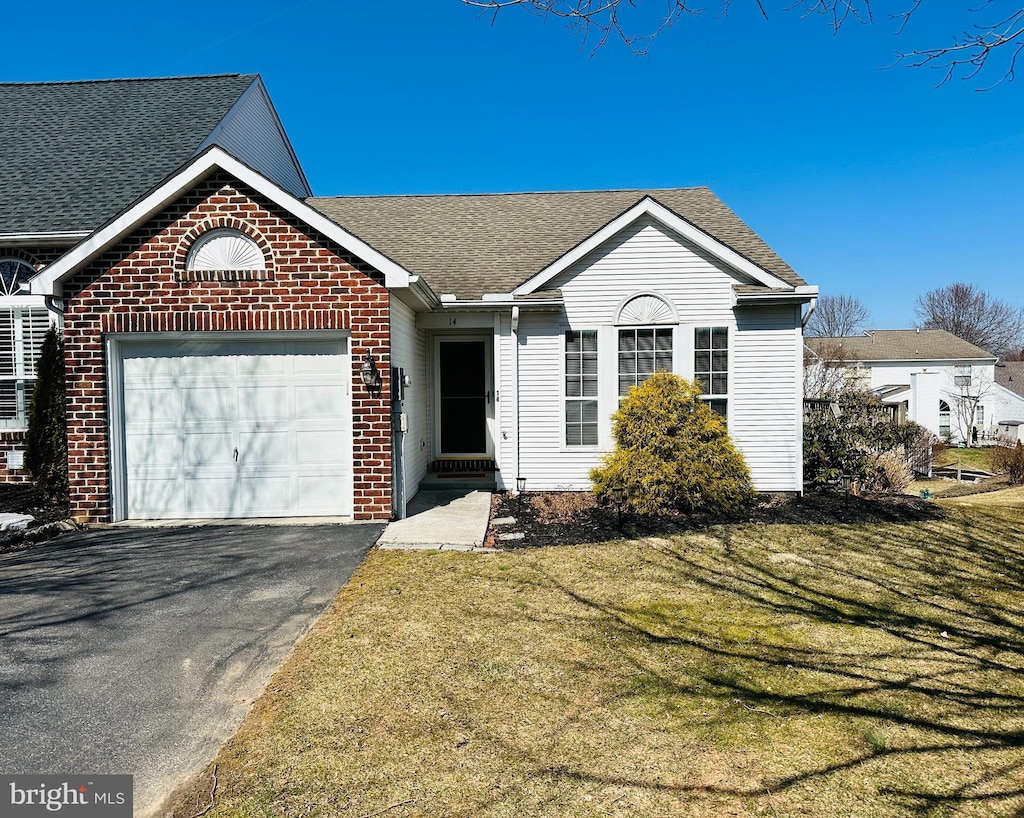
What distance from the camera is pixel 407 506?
9.47 m

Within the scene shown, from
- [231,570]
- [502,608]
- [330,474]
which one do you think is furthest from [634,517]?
[231,570]

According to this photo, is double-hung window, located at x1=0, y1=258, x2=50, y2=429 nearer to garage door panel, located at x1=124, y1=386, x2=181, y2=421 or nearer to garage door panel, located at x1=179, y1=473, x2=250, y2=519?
garage door panel, located at x1=124, y1=386, x2=181, y2=421

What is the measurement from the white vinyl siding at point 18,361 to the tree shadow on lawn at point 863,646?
908 centimetres

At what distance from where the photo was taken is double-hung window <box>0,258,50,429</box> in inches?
391

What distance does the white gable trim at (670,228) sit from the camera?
9938 millimetres

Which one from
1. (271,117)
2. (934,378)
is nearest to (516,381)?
(271,117)

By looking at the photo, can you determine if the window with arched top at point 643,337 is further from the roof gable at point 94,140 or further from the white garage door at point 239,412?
the roof gable at point 94,140

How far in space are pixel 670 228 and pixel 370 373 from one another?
552cm

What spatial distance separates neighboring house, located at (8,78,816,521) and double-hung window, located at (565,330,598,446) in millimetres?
34

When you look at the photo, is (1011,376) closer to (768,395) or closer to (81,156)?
(768,395)

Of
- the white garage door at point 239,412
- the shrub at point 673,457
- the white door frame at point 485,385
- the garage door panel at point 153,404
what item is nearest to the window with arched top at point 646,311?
the shrub at point 673,457

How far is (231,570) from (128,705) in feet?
9.14

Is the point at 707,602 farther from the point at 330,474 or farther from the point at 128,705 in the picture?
the point at 330,474

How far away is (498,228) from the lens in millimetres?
13625
